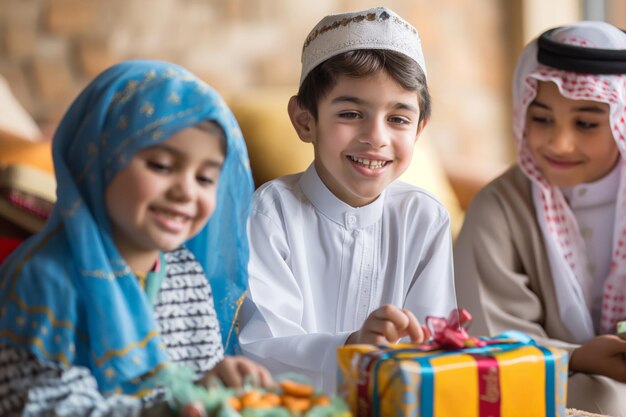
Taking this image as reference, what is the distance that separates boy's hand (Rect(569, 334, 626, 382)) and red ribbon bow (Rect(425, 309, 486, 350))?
72cm

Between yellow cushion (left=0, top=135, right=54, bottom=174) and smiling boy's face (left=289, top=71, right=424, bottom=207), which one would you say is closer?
smiling boy's face (left=289, top=71, right=424, bottom=207)

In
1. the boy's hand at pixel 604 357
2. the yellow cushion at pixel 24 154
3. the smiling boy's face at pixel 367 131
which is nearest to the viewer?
the smiling boy's face at pixel 367 131

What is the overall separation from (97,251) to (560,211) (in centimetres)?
132

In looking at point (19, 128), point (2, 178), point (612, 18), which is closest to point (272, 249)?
point (2, 178)

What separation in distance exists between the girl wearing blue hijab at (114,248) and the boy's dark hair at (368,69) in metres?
0.42

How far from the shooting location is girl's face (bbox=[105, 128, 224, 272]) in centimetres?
122

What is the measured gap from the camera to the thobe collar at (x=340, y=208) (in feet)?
5.74

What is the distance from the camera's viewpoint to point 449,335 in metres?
1.30

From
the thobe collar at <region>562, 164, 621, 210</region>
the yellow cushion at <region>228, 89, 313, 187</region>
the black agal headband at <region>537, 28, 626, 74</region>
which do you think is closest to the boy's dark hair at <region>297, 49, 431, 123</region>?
the black agal headband at <region>537, 28, 626, 74</region>

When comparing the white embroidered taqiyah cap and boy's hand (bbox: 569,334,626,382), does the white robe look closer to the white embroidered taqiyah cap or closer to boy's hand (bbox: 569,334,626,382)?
the white embroidered taqiyah cap

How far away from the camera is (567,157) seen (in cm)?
213

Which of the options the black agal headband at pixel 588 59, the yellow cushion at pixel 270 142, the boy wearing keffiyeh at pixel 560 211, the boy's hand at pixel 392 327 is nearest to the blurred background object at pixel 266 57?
the yellow cushion at pixel 270 142

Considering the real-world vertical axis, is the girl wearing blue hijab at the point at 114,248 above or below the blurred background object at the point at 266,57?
below

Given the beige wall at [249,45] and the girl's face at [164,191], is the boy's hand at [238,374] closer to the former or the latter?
the girl's face at [164,191]
